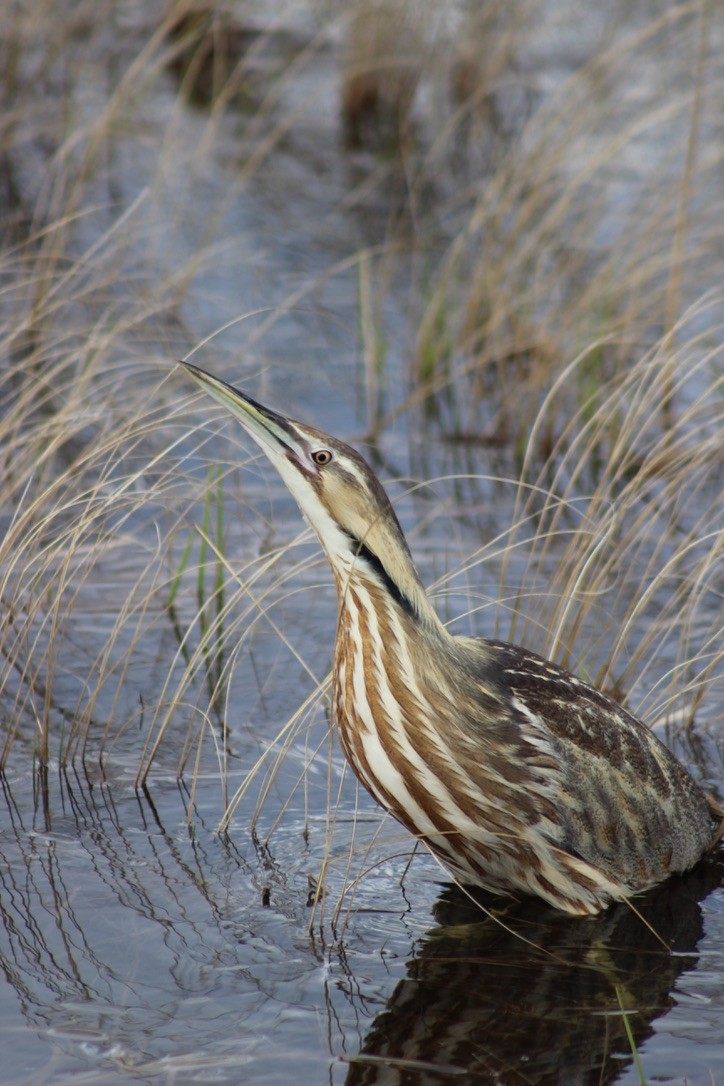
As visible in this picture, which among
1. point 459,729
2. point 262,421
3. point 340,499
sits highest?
point 262,421

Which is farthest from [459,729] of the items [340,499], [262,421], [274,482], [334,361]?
[334,361]

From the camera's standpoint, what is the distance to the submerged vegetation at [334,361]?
4535 mm

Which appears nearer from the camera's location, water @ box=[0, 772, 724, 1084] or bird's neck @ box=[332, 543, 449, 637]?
water @ box=[0, 772, 724, 1084]

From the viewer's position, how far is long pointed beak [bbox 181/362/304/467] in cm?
347

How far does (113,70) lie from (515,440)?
457 cm

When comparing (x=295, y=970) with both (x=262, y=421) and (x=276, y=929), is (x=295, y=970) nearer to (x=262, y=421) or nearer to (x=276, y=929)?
(x=276, y=929)

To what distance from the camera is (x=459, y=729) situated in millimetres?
3539

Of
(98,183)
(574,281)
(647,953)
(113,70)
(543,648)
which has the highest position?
(113,70)

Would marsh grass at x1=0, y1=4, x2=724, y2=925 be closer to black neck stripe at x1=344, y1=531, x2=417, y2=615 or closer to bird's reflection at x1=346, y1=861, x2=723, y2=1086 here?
bird's reflection at x1=346, y1=861, x2=723, y2=1086

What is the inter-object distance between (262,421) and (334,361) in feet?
12.6

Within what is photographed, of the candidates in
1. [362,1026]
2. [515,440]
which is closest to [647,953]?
[362,1026]

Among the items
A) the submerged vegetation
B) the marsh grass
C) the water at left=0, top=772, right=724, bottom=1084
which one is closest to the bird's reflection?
the water at left=0, top=772, right=724, bottom=1084

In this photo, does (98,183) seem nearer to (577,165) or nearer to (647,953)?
(577,165)

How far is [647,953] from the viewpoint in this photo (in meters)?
3.73
